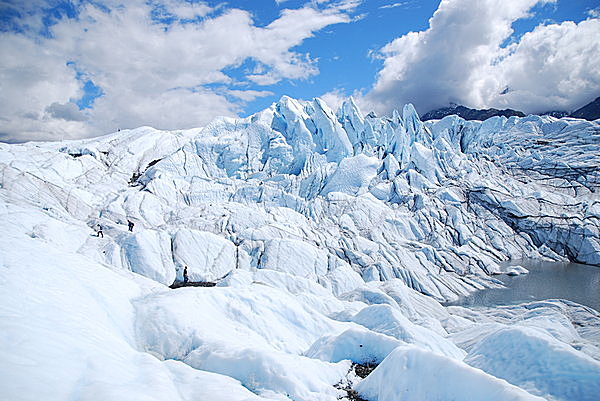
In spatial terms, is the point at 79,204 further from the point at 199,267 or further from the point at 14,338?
the point at 14,338

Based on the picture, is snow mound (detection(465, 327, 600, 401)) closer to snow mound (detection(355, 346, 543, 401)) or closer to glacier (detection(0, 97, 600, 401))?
glacier (detection(0, 97, 600, 401))

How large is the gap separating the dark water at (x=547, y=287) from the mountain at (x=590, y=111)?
326 ft

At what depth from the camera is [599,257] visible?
36406mm

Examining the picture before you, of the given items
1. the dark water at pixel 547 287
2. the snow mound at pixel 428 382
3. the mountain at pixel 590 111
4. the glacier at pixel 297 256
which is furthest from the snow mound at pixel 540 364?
the mountain at pixel 590 111

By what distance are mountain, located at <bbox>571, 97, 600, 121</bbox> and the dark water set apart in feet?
326

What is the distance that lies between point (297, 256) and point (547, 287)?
859 inches

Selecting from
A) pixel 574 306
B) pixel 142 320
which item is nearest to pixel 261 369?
pixel 142 320

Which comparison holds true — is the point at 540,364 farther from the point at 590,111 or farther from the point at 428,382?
the point at 590,111

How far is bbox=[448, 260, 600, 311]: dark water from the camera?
84.2 ft

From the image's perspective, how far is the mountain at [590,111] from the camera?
106012 millimetres

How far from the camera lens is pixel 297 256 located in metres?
26.7

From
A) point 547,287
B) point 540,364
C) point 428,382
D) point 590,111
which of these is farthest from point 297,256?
point 590,111

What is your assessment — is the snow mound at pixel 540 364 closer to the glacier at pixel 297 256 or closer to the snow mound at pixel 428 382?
the glacier at pixel 297 256

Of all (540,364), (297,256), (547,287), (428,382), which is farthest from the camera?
(547,287)
